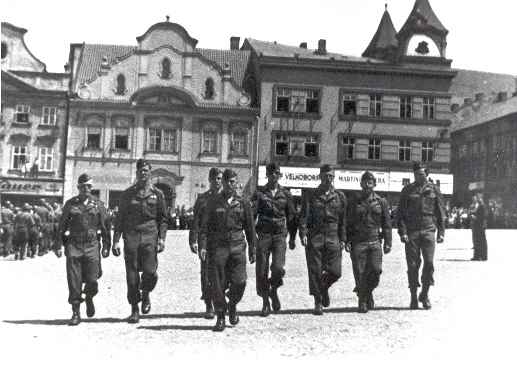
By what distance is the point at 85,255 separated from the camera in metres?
9.64

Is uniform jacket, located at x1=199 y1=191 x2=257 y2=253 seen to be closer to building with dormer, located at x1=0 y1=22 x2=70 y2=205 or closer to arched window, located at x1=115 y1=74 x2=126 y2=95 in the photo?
building with dormer, located at x1=0 y1=22 x2=70 y2=205

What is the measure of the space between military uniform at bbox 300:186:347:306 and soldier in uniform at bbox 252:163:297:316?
28cm

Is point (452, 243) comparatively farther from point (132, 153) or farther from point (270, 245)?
point (132, 153)

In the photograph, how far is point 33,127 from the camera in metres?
47.0

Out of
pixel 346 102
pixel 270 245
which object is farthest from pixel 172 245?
pixel 346 102

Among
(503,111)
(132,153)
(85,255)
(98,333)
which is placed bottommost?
(98,333)

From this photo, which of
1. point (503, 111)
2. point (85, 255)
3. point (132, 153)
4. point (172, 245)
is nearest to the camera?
point (85, 255)

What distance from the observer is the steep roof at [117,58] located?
4884cm

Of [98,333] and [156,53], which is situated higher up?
[156,53]

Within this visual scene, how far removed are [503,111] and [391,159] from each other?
28.1 feet

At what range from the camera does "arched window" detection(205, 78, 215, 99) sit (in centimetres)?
4831

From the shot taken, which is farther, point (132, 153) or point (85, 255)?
point (132, 153)

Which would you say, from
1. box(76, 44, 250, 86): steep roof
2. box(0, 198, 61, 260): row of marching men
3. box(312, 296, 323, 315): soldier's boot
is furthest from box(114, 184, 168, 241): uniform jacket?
box(76, 44, 250, 86): steep roof

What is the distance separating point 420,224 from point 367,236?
855 millimetres
